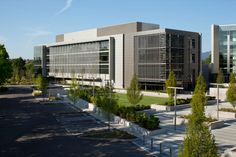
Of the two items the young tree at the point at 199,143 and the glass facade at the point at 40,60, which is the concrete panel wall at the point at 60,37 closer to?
the glass facade at the point at 40,60

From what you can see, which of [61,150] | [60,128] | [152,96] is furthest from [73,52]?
[61,150]

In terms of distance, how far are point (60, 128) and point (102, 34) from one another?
6492 cm

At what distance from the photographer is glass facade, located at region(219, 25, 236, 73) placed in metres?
85.9

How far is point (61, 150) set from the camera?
2409 cm

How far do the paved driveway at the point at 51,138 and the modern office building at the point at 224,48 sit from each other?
56941mm

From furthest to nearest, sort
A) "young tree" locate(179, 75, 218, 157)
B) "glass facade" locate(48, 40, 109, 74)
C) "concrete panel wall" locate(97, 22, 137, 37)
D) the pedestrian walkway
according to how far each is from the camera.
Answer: "glass facade" locate(48, 40, 109, 74)
"concrete panel wall" locate(97, 22, 137, 37)
the pedestrian walkway
"young tree" locate(179, 75, 218, 157)

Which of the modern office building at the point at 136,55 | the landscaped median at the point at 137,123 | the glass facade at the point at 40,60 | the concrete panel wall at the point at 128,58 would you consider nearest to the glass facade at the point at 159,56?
the modern office building at the point at 136,55

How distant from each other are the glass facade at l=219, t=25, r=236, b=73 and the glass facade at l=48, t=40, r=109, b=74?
31971 mm

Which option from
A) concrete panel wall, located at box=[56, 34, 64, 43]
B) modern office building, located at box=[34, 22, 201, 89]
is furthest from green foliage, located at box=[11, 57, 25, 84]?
modern office building, located at box=[34, 22, 201, 89]

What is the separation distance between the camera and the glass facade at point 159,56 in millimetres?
70562

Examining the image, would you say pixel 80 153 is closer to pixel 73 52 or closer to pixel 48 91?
pixel 48 91

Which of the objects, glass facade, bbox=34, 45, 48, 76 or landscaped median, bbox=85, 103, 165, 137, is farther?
glass facade, bbox=34, 45, 48, 76

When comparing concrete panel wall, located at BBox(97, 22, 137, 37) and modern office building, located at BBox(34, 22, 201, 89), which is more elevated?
concrete panel wall, located at BBox(97, 22, 137, 37)

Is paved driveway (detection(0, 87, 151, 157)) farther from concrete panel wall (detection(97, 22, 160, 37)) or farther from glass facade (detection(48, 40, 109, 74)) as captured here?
glass facade (detection(48, 40, 109, 74))
